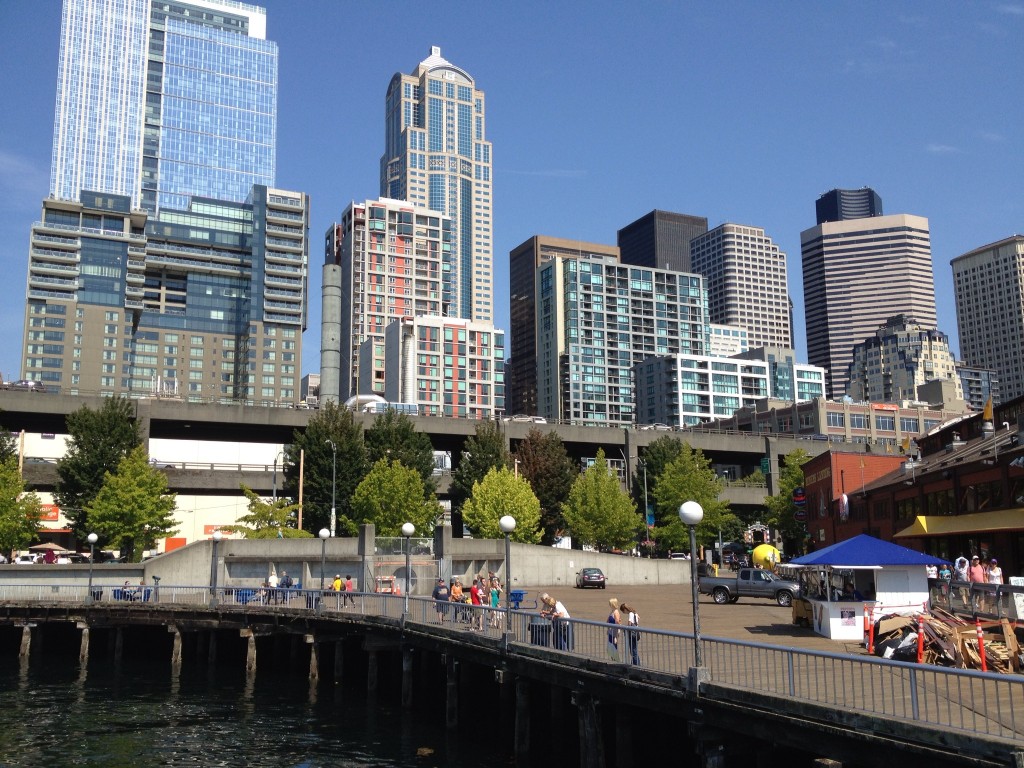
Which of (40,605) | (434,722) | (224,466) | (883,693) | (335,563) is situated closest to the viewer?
(883,693)

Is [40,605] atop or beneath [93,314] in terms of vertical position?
beneath

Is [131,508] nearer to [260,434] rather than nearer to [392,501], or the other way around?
[392,501]

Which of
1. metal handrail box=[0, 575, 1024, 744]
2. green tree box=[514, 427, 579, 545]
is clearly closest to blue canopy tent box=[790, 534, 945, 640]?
metal handrail box=[0, 575, 1024, 744]

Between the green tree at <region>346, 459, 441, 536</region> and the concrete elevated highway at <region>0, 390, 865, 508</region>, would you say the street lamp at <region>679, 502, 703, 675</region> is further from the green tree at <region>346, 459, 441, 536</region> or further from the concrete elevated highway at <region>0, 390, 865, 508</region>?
the concrete elevated highway at <region>0, 390, 865, 508</region>

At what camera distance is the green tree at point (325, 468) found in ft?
250

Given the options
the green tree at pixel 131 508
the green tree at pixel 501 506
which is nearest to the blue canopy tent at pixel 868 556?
the green tree at pixel 501 506

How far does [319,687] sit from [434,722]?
9539mm

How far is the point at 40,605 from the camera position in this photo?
44969 mm

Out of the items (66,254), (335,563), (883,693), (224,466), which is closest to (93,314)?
(66,254)

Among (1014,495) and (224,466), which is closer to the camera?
(1014,495)

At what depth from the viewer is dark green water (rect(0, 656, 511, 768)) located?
26.5 m

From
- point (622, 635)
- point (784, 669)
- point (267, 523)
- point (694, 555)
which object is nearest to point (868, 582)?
point (622, 635)

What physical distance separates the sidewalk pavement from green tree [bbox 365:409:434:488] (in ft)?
84.7

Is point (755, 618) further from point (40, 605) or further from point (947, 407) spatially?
point (947, 407)
